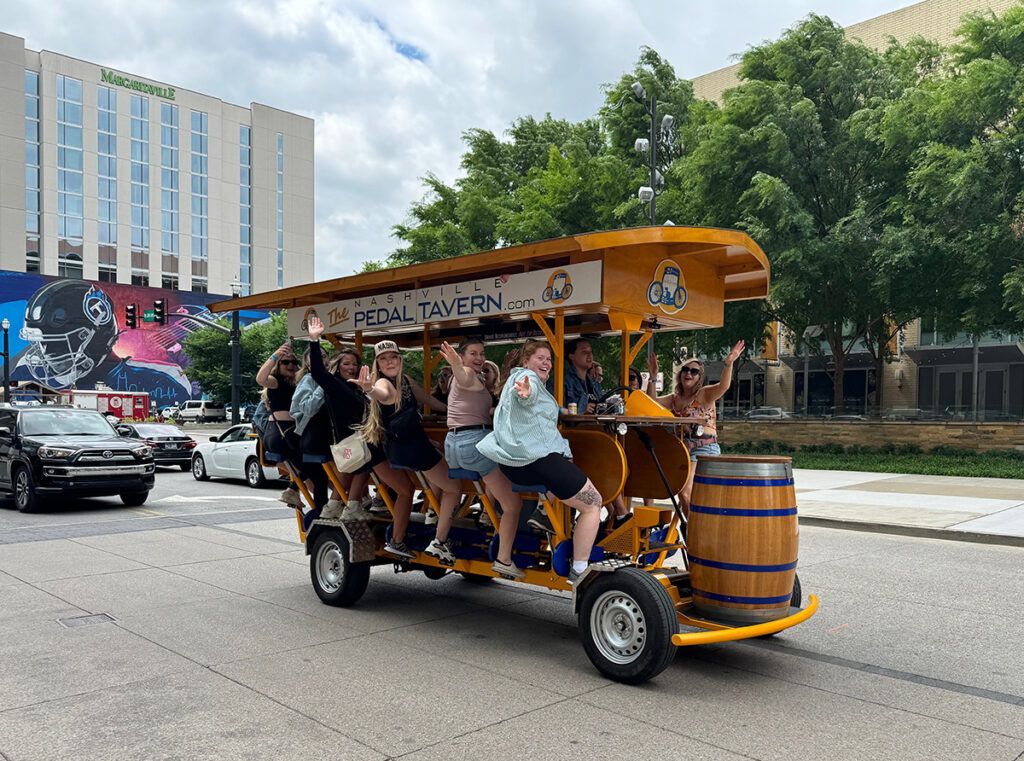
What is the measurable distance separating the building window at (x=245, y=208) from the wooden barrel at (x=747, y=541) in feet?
272

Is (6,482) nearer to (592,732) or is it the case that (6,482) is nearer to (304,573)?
(304,573)

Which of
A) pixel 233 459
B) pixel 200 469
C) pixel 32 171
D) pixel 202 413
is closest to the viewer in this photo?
pixel 233 459

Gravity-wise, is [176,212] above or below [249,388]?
above

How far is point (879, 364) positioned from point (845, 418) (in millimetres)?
4083

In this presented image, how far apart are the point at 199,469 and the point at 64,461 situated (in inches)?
262

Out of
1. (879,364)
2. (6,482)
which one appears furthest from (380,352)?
(879,364)

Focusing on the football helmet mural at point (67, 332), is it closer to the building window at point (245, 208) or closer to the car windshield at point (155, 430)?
the building window at point (245, 208)

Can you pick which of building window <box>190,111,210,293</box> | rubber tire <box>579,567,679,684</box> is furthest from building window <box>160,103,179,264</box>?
rubber tire <box>579,567,679,684</box>

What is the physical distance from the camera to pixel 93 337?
7050 centimetres

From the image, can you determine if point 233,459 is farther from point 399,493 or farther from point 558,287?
point 558,287

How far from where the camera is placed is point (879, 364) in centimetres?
2667

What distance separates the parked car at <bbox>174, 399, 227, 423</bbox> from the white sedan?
158 feet

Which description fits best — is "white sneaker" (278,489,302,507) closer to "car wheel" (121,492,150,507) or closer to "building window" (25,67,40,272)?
"car wheel" (121,492,150,507)

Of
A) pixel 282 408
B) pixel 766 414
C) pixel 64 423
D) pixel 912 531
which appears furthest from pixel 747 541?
pixel 766 414
